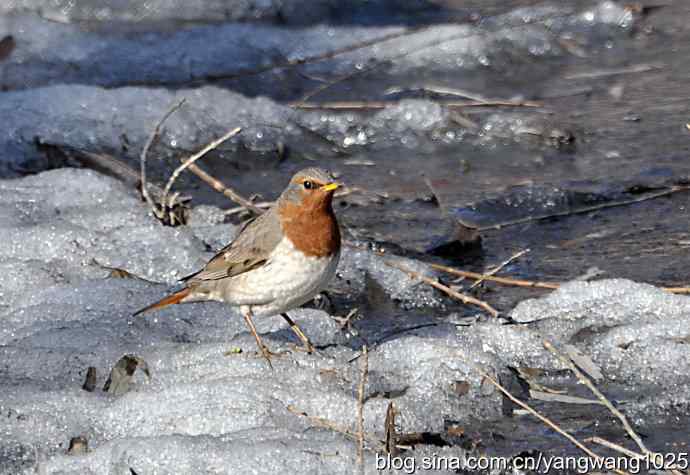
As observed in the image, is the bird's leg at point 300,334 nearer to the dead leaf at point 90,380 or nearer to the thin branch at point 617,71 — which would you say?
the dead leaf at point 90,380

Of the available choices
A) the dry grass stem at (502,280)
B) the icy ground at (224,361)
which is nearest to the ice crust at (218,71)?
the icy ground at (224,361)

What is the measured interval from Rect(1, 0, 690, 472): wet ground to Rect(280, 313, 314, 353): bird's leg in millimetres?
347

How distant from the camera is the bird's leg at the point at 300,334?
17.1 ft

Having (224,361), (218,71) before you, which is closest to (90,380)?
(224,361)

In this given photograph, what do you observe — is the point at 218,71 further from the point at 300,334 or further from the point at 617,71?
the point at 300,334

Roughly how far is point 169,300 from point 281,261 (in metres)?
0.55

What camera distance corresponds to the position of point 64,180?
707 cm

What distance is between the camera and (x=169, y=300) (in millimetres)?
5414

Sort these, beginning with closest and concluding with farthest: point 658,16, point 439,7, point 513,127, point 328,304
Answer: point 328,304
point 513,127
point 658,16
point 439,7

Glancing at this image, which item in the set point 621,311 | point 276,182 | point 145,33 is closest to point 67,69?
point 145,33

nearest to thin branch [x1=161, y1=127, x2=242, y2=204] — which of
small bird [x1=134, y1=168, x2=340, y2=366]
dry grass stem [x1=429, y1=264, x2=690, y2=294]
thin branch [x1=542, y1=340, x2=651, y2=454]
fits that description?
small bird [x1=134, y1=168, x2=340, y2=366]

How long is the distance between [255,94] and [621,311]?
508 cm

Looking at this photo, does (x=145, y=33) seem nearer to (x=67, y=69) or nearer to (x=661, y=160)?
(x=67, y=69)

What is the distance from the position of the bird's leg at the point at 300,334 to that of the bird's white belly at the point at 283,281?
4.8 inches
